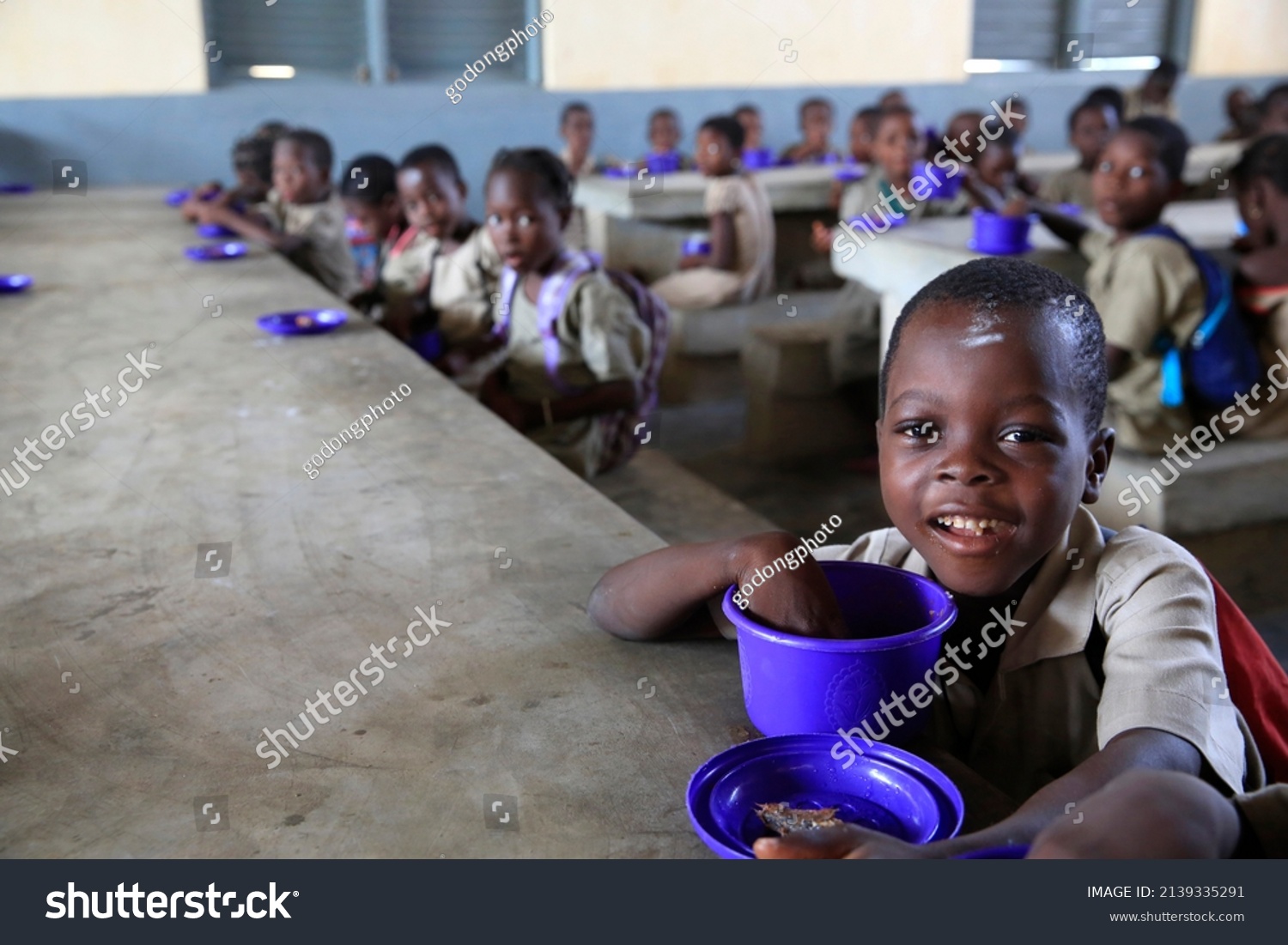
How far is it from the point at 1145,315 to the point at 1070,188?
10.4 ft

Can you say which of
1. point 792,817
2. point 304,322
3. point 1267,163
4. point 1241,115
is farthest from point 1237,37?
point 792,817

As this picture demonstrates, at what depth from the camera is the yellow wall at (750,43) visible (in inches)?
289

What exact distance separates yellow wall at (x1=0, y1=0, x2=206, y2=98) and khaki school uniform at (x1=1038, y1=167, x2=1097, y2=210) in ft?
15.1

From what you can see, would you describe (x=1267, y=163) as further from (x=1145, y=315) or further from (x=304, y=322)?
(x=304, y=322)

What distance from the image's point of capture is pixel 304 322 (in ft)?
9.06

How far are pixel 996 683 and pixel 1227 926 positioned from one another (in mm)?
403

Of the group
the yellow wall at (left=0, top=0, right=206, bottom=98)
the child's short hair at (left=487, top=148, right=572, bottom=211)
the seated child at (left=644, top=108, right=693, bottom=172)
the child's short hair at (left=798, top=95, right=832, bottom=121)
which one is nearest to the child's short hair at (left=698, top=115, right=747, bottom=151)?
the seated child at (left=644, top=108, right=693, bottom=172)

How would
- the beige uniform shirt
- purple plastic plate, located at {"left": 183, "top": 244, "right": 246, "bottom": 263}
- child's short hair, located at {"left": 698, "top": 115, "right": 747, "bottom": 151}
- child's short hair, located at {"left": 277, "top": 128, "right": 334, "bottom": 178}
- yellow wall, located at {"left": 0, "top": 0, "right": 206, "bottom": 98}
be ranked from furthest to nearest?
yellow wall, located at {"left": 0, "top": 0, "right": 206, "bottom": 98} → child's short hair, located at {"left": 698, "top": 115, "right": 747, "bottom": 151} → child's short hair, located at {"left": 277, "top": 128, "right": 334, "bottom": 178} → purple plastic plate, located at {"left": 183, "top": 244, "right": 246, "bottom": 263} → the beige uniform shirt

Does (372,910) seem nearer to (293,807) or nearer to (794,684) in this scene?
(293,807)

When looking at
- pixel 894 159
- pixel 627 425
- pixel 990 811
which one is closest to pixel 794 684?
pixel 990 811

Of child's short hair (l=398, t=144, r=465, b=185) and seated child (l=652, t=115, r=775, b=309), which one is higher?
child's short hair (l=398, t=144, r=465, b=185)

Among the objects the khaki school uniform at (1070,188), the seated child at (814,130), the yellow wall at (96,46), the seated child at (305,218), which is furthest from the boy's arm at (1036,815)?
the seated child at (814,130)

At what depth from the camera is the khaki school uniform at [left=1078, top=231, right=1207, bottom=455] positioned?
2658mm

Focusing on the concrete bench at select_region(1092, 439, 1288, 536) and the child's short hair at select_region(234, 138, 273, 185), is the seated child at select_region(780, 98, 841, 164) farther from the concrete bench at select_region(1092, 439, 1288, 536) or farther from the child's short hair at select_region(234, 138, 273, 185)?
the concrete bench at select_region(1092, 439, 1288, 536)
